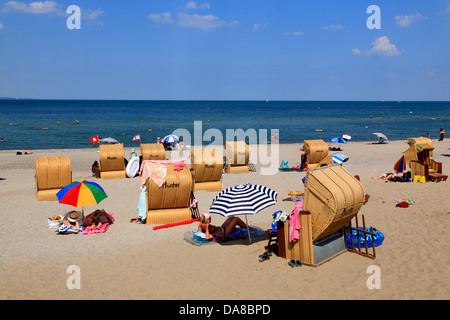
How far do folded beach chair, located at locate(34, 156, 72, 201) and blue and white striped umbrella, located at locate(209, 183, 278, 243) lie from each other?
333 inches

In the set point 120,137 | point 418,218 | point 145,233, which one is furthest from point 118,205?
point 120,137

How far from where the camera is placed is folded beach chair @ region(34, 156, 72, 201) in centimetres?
1523

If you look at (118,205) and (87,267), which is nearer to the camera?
(87,267)

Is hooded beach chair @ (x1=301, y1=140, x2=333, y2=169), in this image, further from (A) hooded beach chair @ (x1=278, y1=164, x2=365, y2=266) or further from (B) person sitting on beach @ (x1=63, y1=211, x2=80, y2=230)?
(B) person sitting on beach @ (x1=63, y1=211, x2=80, y2=230)

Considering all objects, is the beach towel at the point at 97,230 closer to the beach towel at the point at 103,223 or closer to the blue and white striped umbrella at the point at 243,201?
the beach towel at the point at 103,223

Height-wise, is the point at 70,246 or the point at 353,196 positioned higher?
the point at 353,196

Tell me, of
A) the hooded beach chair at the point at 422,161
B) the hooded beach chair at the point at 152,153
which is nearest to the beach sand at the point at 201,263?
the hooded beach chair at the point at 422,161

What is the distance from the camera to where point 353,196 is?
8.72 m

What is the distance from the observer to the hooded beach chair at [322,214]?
832cm

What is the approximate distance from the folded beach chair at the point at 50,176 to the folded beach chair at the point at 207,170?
17.0ft
